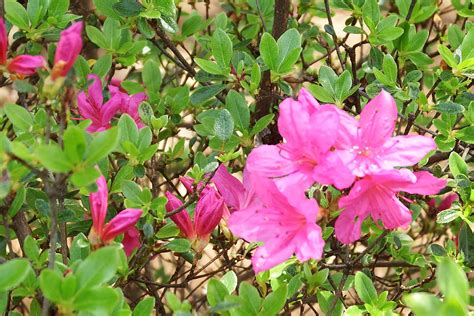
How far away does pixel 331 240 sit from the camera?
189cm

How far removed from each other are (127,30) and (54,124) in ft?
1.51

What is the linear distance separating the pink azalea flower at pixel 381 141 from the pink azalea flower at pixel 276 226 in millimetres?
136

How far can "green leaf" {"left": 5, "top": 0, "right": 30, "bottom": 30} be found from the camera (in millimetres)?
1713

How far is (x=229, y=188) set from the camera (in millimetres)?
1553

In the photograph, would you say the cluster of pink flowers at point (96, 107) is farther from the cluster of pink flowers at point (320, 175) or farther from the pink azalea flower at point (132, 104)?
the cluster of pink flowers at point (320, 175)

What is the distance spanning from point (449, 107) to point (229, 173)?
1.63 ft

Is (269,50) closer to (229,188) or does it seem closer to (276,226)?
(229,188)

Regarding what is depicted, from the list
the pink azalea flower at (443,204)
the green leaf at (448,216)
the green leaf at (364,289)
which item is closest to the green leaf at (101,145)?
the green leaf at (364,289)

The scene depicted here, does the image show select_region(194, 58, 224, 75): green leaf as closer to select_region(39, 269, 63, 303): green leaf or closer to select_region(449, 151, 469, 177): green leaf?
select_region(449, 151, 469, 177): green leaf

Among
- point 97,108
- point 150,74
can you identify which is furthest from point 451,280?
point 150,74

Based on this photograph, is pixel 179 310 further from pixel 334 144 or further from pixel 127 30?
pixel 127 30

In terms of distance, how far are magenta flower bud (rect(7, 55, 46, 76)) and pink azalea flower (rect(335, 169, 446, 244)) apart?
56cm

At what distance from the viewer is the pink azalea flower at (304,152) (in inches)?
48.6

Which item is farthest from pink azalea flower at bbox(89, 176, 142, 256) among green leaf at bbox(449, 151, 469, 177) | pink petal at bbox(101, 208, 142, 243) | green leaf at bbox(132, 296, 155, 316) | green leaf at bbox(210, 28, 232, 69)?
green leaf at bbox(449, 151, 469, 177)
